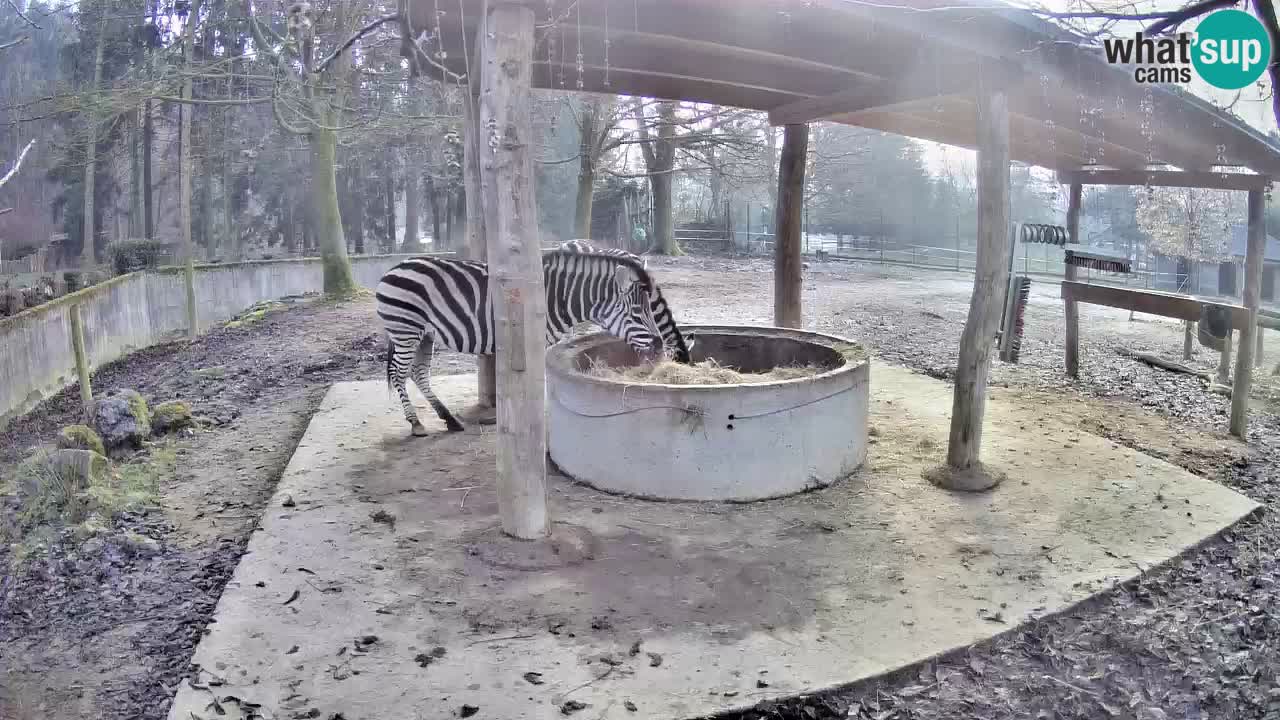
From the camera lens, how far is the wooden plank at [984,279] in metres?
5.33

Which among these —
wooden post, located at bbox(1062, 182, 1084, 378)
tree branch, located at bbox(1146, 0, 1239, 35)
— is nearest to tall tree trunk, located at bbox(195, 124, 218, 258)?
wooden post, located at bbox(1062, 182, 1084, 378)

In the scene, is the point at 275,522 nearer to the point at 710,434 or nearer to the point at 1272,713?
the point at 710,434

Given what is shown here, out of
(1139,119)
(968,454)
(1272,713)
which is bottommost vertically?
(1272,713)

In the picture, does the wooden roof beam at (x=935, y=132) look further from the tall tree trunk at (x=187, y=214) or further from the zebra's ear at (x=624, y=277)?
the tall tree trunk at (x=187, y=214)

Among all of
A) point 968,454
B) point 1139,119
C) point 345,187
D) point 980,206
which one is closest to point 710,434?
point 968,454

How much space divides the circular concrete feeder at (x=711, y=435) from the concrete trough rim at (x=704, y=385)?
0.04ft

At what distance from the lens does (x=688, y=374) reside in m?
5.71

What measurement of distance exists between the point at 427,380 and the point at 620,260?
1.88 m

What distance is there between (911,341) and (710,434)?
7411 mm

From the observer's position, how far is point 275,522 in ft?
15.6

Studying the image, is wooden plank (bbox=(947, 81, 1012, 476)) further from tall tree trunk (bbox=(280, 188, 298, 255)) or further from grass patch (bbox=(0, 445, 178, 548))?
tall tree trunk (bbox=(280, 188, 298, 255))

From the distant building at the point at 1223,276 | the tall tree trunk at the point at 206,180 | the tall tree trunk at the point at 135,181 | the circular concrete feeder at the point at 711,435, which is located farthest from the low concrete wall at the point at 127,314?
the distant building at the point at 1223,276

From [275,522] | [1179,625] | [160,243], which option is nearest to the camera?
[1179,625]

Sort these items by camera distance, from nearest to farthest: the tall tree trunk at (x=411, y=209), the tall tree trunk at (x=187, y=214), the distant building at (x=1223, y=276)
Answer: the tall tree trunk at (x=187, y=214)
the distant building at (x=1223, y=276)
the tall tree trunk at (x=411, y=209)
